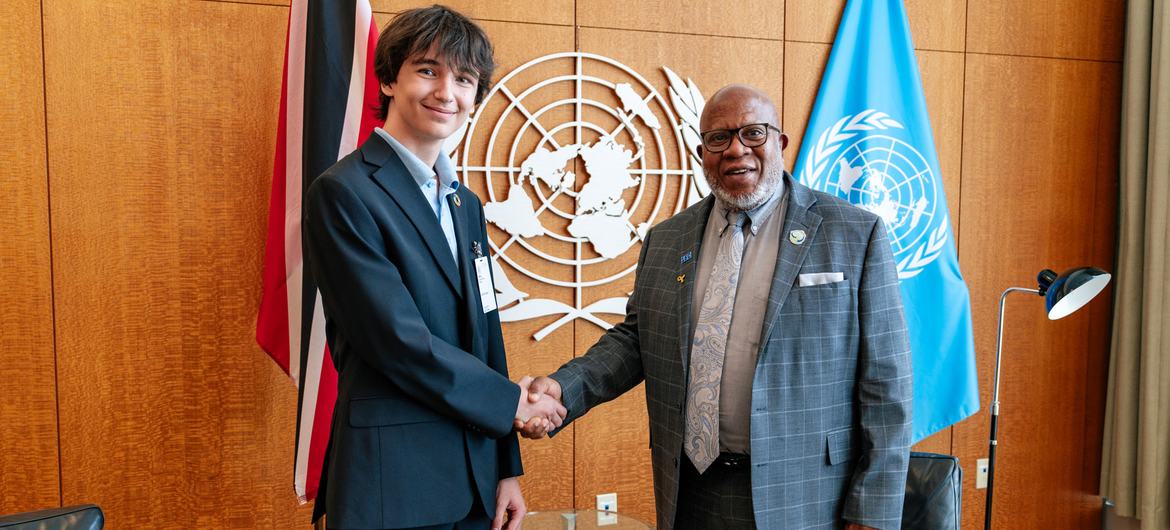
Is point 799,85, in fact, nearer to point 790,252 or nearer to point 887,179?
point 887,179

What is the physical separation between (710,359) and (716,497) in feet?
1.06

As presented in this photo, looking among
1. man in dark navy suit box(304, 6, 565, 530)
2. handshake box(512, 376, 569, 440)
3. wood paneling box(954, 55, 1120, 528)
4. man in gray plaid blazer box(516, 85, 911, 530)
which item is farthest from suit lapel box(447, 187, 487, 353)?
wood paneling box(954, 55, 1120, 528)

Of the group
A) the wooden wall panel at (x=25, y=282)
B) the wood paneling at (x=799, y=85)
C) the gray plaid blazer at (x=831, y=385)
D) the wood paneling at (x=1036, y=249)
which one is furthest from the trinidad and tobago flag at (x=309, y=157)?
the wood paneling at (x=1036, y=249)

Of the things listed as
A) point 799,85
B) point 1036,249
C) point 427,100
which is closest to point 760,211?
point 427,100

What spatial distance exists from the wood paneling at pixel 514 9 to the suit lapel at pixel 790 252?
1419 millimetres

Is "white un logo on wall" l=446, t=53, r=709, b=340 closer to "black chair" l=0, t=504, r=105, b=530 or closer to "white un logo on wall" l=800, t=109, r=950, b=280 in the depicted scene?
"white un logo on wall" l=800, t=109, r=950, b=280

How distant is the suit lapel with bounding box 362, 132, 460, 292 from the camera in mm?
1564

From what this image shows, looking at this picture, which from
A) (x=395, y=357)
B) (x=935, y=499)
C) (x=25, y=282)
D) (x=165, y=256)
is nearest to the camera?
(x=395, y=357)

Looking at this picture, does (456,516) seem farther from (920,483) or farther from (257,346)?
(257,346)

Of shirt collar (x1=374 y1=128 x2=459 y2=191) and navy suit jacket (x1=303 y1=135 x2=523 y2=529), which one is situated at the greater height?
shirt collar (x1=374 y1=128 x2=459 y2=191)

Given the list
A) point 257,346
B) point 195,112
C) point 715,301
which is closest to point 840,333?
point 715,301

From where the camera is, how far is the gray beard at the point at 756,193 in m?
1.89

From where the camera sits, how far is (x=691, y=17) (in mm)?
3066

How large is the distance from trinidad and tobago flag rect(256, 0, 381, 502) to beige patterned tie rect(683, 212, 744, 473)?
1.19 meters
